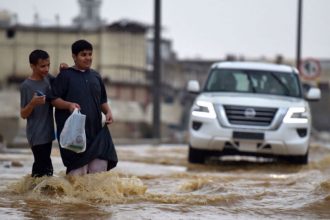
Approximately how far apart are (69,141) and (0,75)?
4975cm

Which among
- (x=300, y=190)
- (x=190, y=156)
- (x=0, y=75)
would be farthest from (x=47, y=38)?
(x=300, y=190)

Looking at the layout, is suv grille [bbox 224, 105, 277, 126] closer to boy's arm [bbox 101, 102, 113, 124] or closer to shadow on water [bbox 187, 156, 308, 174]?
shadow on water [bbox 187, 156, 308, 174]

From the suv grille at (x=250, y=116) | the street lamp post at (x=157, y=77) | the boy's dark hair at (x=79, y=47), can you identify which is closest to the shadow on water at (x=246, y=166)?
the suv grille at (x=250, y=116)

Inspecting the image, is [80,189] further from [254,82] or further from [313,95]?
[313,95]

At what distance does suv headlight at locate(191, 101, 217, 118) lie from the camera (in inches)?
592

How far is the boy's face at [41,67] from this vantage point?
887 cm

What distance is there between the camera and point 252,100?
50.1 feet

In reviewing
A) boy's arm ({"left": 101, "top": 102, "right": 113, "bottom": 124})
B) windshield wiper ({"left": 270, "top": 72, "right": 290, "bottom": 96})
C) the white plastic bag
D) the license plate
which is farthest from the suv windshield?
the white plastic bag

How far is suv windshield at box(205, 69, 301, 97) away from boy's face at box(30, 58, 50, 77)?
7430 millimetres

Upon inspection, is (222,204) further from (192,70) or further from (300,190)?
(192,70)

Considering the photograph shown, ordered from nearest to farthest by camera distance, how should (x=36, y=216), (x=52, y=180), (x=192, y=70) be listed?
(x=36, y=216), (x=52, y=180), (x=192, y=70)

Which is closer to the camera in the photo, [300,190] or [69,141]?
[69,141]

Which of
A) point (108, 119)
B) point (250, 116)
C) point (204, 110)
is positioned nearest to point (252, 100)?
point (250, 116)

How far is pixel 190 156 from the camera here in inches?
621
